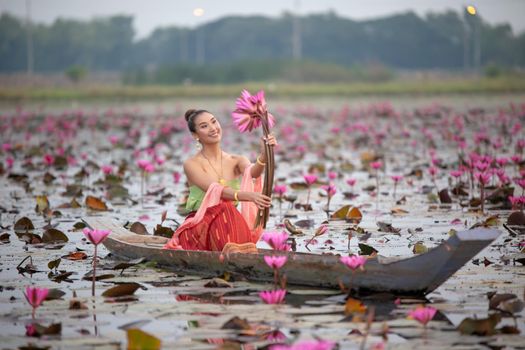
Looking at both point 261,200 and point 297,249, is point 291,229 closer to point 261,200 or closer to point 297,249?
point 297,249

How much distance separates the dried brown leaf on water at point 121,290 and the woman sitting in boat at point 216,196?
2.80ft

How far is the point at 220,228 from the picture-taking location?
6777mm

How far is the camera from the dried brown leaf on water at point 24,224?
27.5ft

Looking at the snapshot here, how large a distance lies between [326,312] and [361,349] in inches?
40.0

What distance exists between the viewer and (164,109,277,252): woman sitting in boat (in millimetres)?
6680

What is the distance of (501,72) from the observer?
181ft

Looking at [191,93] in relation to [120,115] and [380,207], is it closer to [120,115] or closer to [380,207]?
[120,115]

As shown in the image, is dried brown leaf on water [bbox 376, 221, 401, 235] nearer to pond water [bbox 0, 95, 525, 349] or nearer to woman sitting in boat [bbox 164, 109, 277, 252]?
pond water [bbox 0, 95, 525, 349]

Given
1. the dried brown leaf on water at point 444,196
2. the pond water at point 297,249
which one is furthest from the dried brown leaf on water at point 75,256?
the dried brown leaf on water at point 444,196

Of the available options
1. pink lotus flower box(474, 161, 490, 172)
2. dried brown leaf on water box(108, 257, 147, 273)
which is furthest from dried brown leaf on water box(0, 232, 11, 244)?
pink lotus flower box(474, 161, 490, 172)

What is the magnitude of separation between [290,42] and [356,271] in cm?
7885

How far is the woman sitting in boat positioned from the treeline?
243ft

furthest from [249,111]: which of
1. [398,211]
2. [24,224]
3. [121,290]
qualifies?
[398,211]

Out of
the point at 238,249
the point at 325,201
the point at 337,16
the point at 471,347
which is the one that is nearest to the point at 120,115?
the point at 325,201
